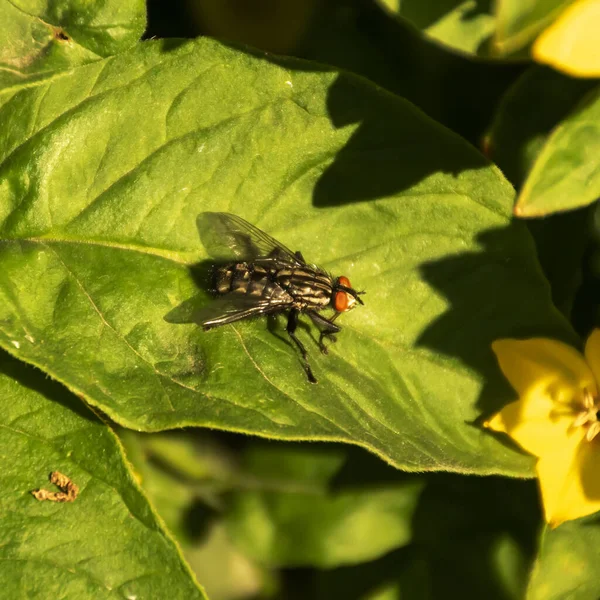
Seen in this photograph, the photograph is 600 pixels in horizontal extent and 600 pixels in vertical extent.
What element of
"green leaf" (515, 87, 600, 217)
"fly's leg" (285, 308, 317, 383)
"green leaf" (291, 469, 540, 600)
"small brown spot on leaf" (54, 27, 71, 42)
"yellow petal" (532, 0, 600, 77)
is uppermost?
"yellow petal" (532, 0, 600, 77)

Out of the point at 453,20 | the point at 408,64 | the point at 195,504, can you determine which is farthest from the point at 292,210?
the point at 195,504

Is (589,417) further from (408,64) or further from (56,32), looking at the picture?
(56,32)

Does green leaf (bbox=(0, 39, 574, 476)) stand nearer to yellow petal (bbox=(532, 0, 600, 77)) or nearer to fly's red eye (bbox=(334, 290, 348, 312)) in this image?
fly's red eye (bbox=(334, 290, 348, 312))

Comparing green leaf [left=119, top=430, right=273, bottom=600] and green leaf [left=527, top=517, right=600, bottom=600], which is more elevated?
green leaf [left=527, top=517, right=600, bottom=600]

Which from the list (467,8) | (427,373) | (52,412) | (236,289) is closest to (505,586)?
(427,373)

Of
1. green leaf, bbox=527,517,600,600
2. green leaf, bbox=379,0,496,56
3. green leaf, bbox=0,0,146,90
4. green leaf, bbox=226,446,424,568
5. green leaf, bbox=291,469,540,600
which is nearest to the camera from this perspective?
green leaf, bbox=379,0,496,56

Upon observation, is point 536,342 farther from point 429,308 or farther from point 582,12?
point 582,12

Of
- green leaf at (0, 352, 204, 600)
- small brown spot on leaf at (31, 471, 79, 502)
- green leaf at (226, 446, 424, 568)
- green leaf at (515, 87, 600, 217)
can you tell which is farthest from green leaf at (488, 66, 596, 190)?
small brown spot on leaf at (31, 471, 79, 502)
